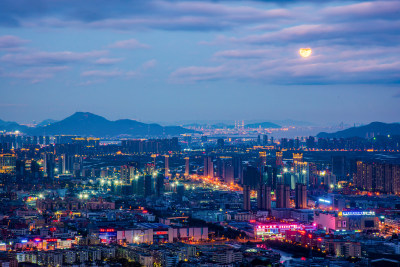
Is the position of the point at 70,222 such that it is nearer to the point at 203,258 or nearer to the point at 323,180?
the point at 203,258

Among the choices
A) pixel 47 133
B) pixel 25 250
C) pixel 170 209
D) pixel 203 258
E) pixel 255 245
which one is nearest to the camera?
pixel 203 258

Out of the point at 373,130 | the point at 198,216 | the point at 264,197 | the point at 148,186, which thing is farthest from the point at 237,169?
the point at 373,130

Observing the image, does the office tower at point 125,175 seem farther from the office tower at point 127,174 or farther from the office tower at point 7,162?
the office tower at point 7,162

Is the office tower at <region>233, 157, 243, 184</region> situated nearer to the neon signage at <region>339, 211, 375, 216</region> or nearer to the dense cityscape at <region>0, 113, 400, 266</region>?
the dense cityscape at <region>0, 113, 400, 266</region>

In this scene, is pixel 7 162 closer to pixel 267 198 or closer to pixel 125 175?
pixel 125 175

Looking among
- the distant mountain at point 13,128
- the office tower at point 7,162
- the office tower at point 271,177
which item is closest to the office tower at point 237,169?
Result: the office tower at point 271,177

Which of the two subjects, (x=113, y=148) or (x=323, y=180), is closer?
(x=323, y=180)

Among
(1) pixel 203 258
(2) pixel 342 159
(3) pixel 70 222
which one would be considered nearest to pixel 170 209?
(3) pixel 70 222

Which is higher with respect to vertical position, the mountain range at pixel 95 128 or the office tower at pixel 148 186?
the mountain range at pixel 95 128
